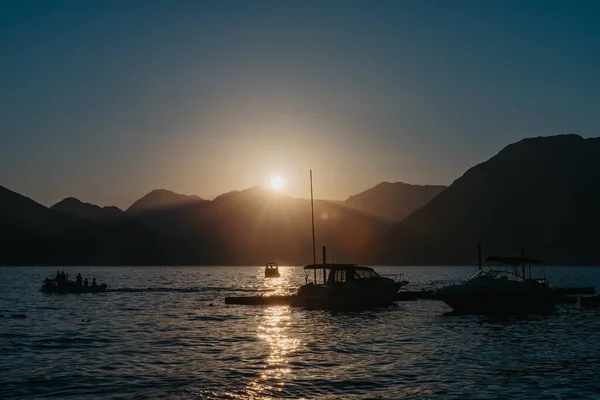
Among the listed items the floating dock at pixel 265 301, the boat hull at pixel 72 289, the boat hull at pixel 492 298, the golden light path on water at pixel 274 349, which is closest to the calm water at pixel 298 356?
the golden light path on water at pixel 274 349

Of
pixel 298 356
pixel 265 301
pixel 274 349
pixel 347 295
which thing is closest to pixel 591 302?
pixel 347 295

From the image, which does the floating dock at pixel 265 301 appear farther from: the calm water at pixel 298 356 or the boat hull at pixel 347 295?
the calm water at pixel 298 356

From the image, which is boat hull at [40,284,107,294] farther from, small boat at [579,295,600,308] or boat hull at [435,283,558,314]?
small boat at [579,295,600,308]

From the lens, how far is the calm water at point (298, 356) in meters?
23.7

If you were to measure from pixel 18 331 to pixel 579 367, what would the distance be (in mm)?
35816

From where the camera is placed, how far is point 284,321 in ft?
167

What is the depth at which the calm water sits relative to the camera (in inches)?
934

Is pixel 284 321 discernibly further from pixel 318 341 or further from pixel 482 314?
pixel 482 314

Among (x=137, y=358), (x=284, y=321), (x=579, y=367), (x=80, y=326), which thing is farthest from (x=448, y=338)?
(x=80, y=326)

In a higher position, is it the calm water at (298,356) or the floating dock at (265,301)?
the floating dock at (265,301)

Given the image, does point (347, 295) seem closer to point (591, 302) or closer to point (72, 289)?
point (591, 302)

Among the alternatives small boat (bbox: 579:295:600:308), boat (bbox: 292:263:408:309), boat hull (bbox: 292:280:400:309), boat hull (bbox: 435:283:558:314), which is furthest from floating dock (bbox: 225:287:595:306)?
boat hull (bbox: 435:283:558:314)

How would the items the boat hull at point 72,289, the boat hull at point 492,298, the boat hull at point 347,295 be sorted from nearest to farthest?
the boat hull at point 492,298, the boat hull at point 347,295, the boat hull at point 72,289

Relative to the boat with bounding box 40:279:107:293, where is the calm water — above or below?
below
